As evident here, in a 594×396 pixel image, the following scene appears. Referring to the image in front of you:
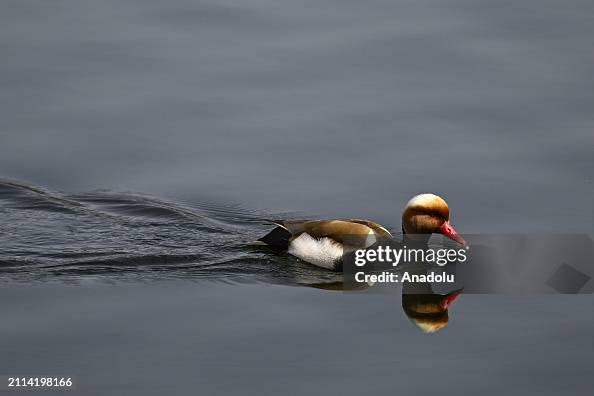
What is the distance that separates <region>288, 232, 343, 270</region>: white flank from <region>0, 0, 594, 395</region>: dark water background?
0.69 ft

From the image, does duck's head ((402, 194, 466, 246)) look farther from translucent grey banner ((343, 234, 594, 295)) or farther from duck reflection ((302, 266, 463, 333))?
duck reflection ((302, 266, 463, 333))

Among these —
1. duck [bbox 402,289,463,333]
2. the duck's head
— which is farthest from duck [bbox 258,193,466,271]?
duck [bbox 402,289,463,333]

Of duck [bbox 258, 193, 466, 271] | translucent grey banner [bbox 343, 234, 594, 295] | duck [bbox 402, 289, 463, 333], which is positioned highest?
duck [bbox 258, 193, 466, 271]

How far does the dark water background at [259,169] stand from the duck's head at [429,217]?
0.43m

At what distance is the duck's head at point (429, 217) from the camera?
1247 centimetres

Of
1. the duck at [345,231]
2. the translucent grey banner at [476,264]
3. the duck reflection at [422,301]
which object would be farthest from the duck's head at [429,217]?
the duck reflection at [422,301]

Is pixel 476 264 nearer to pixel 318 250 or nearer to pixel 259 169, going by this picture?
pixel 318 250

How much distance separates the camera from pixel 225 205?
13328 millimetres

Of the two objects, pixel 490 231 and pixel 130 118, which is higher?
pixel 130 118

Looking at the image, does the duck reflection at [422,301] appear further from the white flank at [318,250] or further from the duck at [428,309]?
the white flank at [318,250]

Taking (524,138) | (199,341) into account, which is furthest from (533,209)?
(199,341)

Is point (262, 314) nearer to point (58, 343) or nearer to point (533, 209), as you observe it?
point (58, 343)

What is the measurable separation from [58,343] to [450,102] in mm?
6521

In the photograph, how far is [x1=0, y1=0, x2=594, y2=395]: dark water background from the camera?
10.0m
